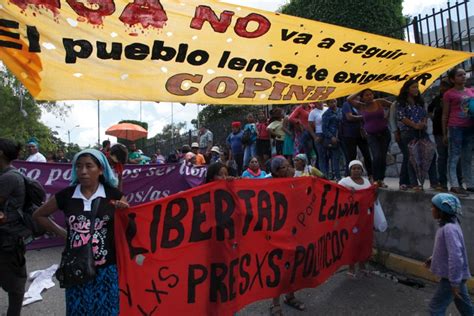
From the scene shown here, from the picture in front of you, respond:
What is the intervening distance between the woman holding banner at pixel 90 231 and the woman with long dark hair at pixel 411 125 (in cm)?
430

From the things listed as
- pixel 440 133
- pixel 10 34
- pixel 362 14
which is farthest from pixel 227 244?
pixel 362 14

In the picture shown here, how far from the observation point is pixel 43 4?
282 centimetres

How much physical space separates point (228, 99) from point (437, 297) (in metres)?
2.51

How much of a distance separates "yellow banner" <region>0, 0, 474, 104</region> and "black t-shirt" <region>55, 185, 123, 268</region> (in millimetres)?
728

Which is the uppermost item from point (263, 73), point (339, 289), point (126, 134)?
point (126, 134)

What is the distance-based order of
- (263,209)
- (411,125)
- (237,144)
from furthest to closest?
1. (237,144)
2. (411,125)
3. (263,209)

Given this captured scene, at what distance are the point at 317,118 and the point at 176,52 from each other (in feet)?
17.9

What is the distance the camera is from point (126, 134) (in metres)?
16.1

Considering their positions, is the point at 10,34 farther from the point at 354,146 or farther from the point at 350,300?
the point at 354,146

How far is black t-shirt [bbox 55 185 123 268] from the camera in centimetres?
281

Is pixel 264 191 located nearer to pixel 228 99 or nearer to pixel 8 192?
pixel 228 99

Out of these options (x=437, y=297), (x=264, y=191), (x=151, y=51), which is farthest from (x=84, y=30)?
(x=437, y=297)

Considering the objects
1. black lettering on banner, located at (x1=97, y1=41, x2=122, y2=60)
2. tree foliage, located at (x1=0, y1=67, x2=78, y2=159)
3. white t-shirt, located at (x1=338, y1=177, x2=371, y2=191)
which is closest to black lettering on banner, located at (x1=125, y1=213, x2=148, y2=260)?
black lettering on banner, located at (x1=97, y1=41, x2=122, y2=60)

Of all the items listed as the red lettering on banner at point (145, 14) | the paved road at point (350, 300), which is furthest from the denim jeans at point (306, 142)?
the red lettering on banner at point (145, 14)
